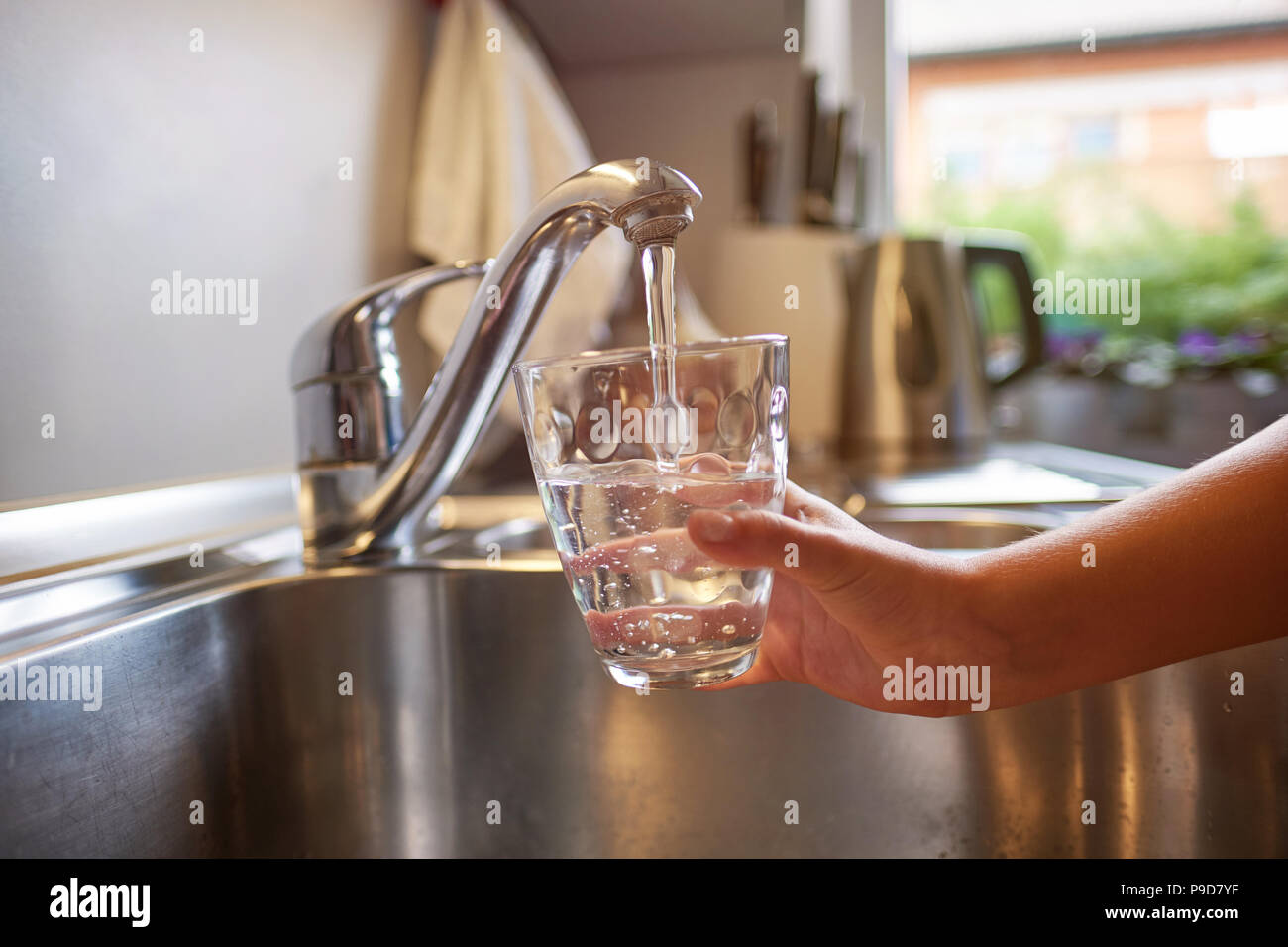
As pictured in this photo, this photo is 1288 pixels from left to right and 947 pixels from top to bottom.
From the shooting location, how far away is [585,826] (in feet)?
1.63

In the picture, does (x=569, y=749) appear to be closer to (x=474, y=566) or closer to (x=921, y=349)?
(x=474, y=566)

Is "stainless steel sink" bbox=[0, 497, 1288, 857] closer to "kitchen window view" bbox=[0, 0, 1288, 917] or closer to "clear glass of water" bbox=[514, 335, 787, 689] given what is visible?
"kitchen window view" bbox=[0, 0, 1288, 917]

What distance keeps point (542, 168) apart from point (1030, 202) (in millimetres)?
3166

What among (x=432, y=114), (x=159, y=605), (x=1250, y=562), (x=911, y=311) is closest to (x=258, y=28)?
(x=432, y=114)

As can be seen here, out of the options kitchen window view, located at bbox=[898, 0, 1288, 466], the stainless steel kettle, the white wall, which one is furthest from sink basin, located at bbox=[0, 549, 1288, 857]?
kitchen window view, located at bbox=[898, 0, 1288, 466]

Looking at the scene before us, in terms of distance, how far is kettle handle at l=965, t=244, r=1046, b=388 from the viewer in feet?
3.98

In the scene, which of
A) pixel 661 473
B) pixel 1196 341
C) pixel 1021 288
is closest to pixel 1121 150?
pixel 1196 341

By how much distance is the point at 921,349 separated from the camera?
123 centimetres

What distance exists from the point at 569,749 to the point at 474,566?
107mm

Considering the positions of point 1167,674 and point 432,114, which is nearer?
point 1167,674

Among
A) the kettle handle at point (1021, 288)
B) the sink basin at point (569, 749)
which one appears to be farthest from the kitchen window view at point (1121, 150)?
the sink basin at point (569, 749)

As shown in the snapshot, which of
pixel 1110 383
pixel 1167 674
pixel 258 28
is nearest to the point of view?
pixel 1167 674

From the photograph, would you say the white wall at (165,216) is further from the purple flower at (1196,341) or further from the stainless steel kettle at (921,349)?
the purple flower at (1196,341)
